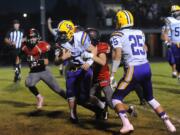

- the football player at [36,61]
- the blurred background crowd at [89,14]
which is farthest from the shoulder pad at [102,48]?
the blurred background crowd at [89,14]

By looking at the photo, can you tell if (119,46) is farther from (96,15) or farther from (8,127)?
(96,15)

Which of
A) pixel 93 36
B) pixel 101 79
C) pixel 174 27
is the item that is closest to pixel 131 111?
pixel 101 79

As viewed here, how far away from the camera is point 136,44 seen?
930 cm

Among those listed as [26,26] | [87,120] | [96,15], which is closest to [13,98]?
[87,120]

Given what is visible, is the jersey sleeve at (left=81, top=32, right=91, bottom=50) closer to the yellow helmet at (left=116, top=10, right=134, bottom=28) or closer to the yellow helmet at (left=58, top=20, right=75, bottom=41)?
the yellow helmet at (left=58, top=20, right=75, bottom=41)

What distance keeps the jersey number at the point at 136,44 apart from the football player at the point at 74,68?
1187 millimetres

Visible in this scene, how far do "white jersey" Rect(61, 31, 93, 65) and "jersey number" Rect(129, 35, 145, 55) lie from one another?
861mm

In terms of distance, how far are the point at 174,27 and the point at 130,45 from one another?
6.41 meters

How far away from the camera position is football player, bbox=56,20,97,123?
10.3 meters

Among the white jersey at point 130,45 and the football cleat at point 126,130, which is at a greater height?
the white jersey at point 130,45

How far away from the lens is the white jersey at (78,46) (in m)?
9.98

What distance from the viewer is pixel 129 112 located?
10734 mm

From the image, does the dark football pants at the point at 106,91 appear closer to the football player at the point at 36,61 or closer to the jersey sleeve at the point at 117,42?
the jersey sleeve at the point at 117,42

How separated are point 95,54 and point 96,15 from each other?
26.0 metres
